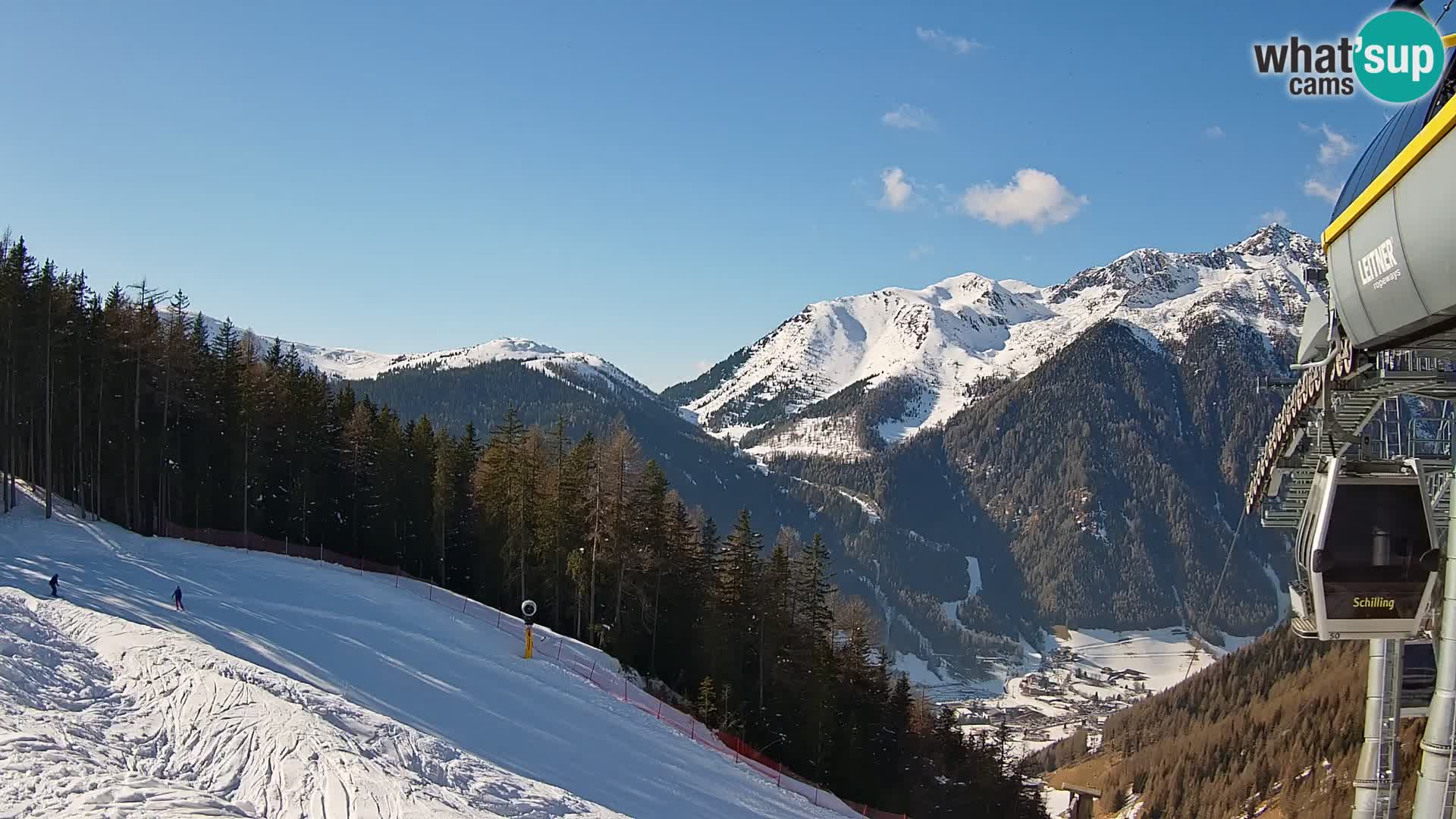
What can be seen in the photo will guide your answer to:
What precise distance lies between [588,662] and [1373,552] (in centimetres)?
2637

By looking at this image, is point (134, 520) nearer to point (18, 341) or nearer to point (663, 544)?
point (18, 341)

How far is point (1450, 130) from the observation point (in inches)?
A: 195

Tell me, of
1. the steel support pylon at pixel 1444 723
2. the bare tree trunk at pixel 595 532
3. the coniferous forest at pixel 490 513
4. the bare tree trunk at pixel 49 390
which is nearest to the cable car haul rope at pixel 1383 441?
the steel support pylon at pixel 1444 723

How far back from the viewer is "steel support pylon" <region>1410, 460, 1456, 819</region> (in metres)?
7.39

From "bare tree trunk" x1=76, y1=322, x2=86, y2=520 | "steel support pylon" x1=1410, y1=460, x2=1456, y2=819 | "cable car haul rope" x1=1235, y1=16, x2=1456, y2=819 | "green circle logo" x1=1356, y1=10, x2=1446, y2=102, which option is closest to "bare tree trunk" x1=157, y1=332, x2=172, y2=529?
"bare tree trunk" x1=76, y1=322, x2=86, y2=520

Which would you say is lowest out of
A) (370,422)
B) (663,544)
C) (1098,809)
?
(1098,809)

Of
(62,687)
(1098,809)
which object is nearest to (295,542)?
(62,687)

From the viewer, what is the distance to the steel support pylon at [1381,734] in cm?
1307

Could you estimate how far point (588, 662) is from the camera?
32.4 meters

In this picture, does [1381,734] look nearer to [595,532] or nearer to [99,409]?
[595,532]

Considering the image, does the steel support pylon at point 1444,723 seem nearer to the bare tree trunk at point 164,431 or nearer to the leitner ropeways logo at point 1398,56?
the leitner ropeways logo at point 1398,56

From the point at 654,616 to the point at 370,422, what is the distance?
21.2 m

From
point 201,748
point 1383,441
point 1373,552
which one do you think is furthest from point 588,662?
point 1373,552

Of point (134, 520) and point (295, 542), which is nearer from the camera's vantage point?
point (134, 520)
